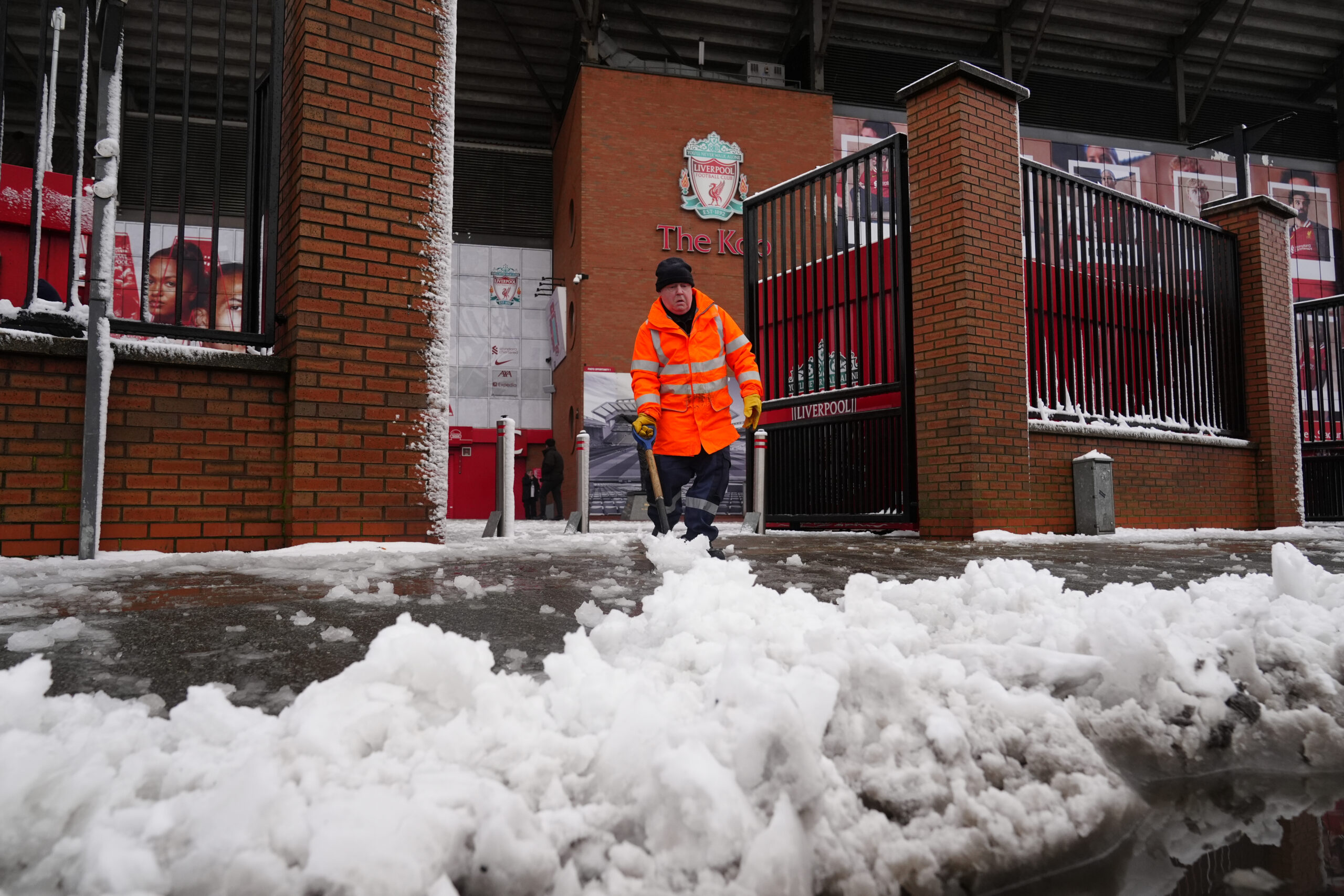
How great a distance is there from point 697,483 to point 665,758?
348 centimetres

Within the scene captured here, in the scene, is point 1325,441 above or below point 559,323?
below

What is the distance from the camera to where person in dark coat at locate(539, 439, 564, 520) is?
17594 mm

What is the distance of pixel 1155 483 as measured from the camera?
789 cm

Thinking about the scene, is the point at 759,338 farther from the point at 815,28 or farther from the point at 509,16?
the point at 509,16

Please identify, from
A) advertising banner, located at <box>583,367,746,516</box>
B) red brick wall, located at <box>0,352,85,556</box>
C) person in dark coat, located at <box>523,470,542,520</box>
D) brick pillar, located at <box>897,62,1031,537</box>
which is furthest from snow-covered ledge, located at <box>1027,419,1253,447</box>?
person in dark coat, located at <box>523,470,542,520</box>

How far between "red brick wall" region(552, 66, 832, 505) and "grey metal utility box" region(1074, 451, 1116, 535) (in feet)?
34.9

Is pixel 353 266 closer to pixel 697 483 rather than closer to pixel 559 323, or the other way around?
pixel 697 483

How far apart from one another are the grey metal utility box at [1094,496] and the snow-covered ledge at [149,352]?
6.23 m

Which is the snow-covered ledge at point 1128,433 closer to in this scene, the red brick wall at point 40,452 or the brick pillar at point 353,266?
the brick pillar at point 353,266

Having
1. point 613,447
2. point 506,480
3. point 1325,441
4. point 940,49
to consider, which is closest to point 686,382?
point 506,480

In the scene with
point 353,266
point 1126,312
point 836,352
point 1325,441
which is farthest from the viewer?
point 1325,441

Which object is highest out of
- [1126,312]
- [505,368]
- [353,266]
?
[505,368]

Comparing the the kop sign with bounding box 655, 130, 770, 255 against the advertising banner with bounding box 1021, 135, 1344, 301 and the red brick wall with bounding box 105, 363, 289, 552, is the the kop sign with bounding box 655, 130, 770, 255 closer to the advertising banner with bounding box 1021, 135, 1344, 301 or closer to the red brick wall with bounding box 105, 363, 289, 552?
the advertising banner with bounding box 1021, 135, 1344, 301

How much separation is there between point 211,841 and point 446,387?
352cm
